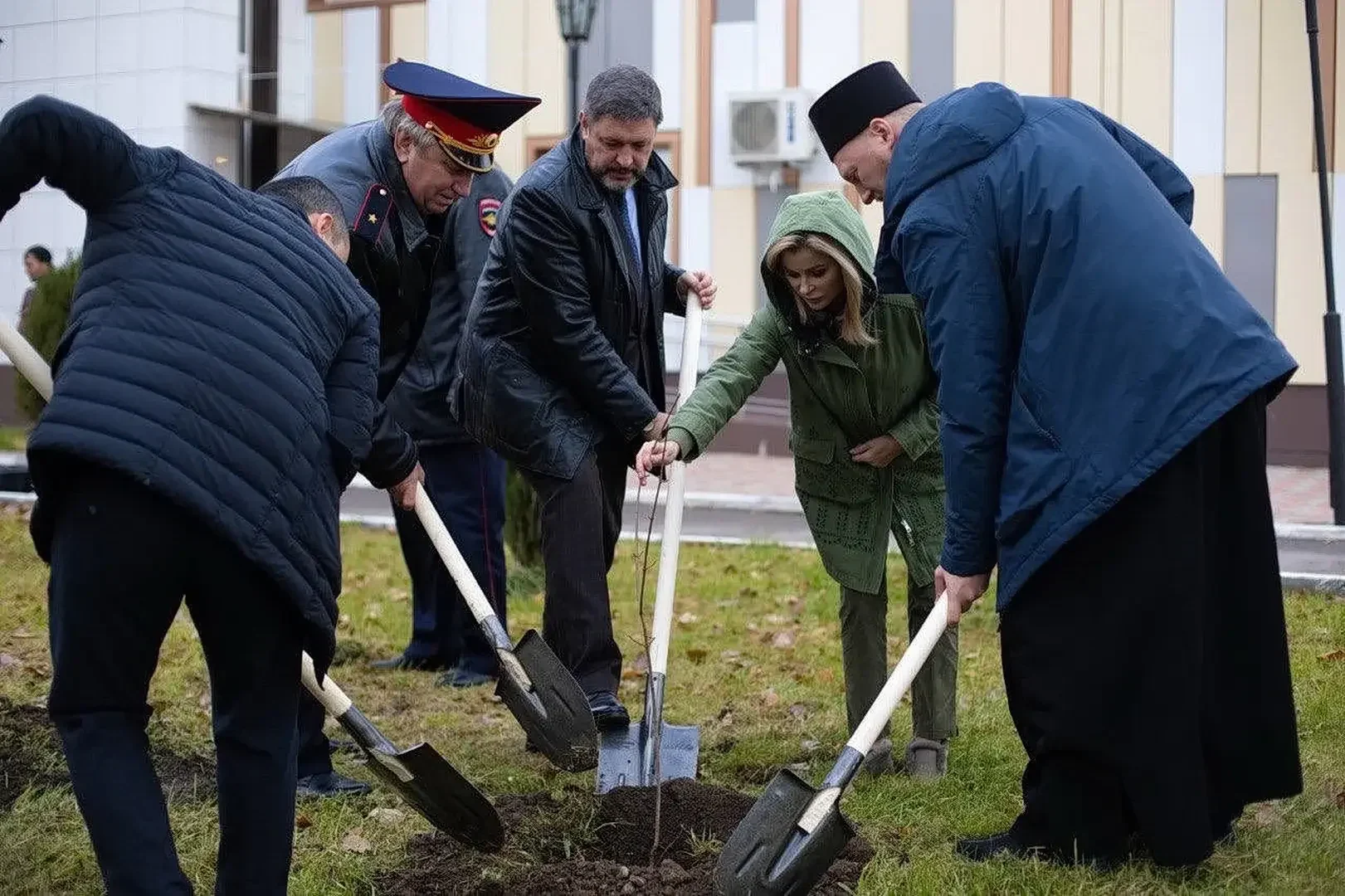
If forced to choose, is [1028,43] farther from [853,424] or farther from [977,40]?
[853,424]

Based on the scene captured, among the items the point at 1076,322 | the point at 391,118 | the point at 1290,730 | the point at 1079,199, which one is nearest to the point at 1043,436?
the point at 1076,322

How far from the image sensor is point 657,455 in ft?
14.2

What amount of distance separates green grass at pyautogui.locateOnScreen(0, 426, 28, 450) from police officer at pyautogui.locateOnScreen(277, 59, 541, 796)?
1172 cm

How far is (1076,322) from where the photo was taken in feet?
11.2

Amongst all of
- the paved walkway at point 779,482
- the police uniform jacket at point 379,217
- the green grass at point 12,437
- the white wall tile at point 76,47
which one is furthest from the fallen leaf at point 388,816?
the green grass at point 12,437

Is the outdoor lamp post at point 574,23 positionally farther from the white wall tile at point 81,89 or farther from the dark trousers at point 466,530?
the white wall tile at point 81,89

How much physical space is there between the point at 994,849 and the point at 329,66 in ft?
37.6

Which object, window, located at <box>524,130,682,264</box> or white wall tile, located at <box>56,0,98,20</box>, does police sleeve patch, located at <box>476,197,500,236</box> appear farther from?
window, located at <box>524,130,682,264</box>

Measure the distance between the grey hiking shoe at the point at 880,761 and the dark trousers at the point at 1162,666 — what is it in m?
0.88

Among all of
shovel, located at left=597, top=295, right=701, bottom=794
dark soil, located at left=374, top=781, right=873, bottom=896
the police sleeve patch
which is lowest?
dark soil, located at left=374, top=781, right=873, bottom=896

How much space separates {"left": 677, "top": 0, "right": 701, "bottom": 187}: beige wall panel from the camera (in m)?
17.6

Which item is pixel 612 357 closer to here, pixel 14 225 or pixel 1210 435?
pixel 1210 435

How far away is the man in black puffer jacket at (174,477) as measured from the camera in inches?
110

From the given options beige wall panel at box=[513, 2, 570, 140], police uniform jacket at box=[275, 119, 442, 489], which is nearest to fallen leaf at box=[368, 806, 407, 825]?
police uniform jacket at box=[275, 119, 442, 489]
